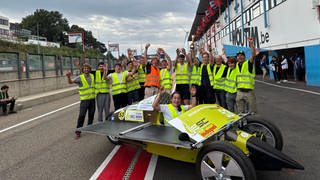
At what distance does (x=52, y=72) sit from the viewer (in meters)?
20.3

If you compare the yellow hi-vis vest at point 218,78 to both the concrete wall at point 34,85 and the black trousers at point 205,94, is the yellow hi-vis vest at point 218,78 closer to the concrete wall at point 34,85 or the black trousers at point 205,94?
the black trousers at point 205,94

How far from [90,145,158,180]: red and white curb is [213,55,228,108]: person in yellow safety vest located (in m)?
2.89

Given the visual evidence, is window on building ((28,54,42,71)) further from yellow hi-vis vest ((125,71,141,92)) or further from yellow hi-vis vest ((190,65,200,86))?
yellow hi-vis vest ((190,65,200,86))

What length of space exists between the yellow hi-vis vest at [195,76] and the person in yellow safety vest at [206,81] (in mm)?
91

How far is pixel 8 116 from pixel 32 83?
5.81m

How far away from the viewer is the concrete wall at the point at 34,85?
14.8 meters

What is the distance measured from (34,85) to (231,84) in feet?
43.3

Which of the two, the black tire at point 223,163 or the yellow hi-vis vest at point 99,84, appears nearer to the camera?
the black tire at point 223,163

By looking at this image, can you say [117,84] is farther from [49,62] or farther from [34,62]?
[49,62]

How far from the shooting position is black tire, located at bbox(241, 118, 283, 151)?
472 cm

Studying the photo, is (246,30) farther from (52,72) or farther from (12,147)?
(12,147)

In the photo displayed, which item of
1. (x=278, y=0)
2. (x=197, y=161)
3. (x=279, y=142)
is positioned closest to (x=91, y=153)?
(x=197, y=161)

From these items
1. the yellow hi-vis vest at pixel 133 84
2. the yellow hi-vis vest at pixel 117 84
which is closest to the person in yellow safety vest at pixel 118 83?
the yellow hi-vis vest at pixel 117 84

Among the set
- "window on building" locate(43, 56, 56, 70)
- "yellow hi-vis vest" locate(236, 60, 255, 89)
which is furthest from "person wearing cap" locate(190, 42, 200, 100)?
"window on building" locate(43, 56, 56, 70)
